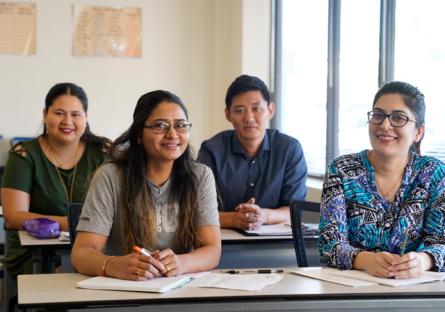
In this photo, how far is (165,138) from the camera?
2477 mm

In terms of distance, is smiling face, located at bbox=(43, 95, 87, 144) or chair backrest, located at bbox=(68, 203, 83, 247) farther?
smiling face, located at bbox=(43, 95, 87, 144)

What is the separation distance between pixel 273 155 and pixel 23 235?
4.42 feet

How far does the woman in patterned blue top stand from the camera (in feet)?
7.97

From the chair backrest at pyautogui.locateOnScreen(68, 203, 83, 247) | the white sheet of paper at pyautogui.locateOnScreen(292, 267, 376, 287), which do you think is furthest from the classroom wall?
the white sheet of paper at pyautogui.locateOnScreen(292, 267, 376, 287)

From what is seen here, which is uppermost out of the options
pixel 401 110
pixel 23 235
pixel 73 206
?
pixel 401 110

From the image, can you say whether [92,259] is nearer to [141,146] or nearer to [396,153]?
[141,146]

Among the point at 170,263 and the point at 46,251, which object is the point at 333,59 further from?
the point at 170,263

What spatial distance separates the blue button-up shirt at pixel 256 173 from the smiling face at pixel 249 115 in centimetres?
9

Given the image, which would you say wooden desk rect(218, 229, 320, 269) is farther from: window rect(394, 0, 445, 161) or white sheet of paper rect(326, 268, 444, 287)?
window rect(394, 0, 445, 161)

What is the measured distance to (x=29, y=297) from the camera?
75.9 inches

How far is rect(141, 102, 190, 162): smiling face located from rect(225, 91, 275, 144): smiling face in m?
1.11

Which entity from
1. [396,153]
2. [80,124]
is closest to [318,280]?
[396,153]

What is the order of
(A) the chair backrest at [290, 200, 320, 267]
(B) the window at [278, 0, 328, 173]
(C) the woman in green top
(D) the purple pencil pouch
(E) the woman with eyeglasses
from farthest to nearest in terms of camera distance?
(B) the window at [278, 0, 328, 173] < (C) the woman in green top < (D) the purple pencil pouch < (A) the chair backrest at [290, 200, 320, 267] < (E) the woman with eyeglasses

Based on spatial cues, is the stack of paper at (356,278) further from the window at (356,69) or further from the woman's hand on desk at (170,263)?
the window at (356,69)
